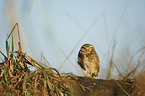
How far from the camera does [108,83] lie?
2057 mm

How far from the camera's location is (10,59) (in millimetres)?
1854

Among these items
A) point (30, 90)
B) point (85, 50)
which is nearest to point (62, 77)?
point (30, 90)

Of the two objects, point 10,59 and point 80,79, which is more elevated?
point 10,59

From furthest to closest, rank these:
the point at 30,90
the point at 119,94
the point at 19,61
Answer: the point at 119,94, the point at 19,61, the point at 30,90

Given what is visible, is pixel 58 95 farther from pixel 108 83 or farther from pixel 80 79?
pixel 108 83

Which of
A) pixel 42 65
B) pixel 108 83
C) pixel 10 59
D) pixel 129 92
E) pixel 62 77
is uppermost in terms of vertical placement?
pixel 10 59

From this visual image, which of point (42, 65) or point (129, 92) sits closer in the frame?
point (42, 65)

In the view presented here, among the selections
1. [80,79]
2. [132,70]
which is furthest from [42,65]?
[132,70]

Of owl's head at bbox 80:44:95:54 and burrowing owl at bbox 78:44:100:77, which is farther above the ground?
owl's head at bbox 80:44:95:54

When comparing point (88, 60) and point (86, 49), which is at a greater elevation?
point (86, 49)

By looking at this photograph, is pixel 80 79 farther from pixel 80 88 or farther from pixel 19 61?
pixel 19 61

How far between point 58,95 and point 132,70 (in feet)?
2.71

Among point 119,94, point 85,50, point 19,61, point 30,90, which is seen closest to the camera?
point 30,90

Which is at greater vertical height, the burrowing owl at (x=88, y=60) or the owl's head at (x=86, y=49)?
the owl's head at (x=86, y=49)
